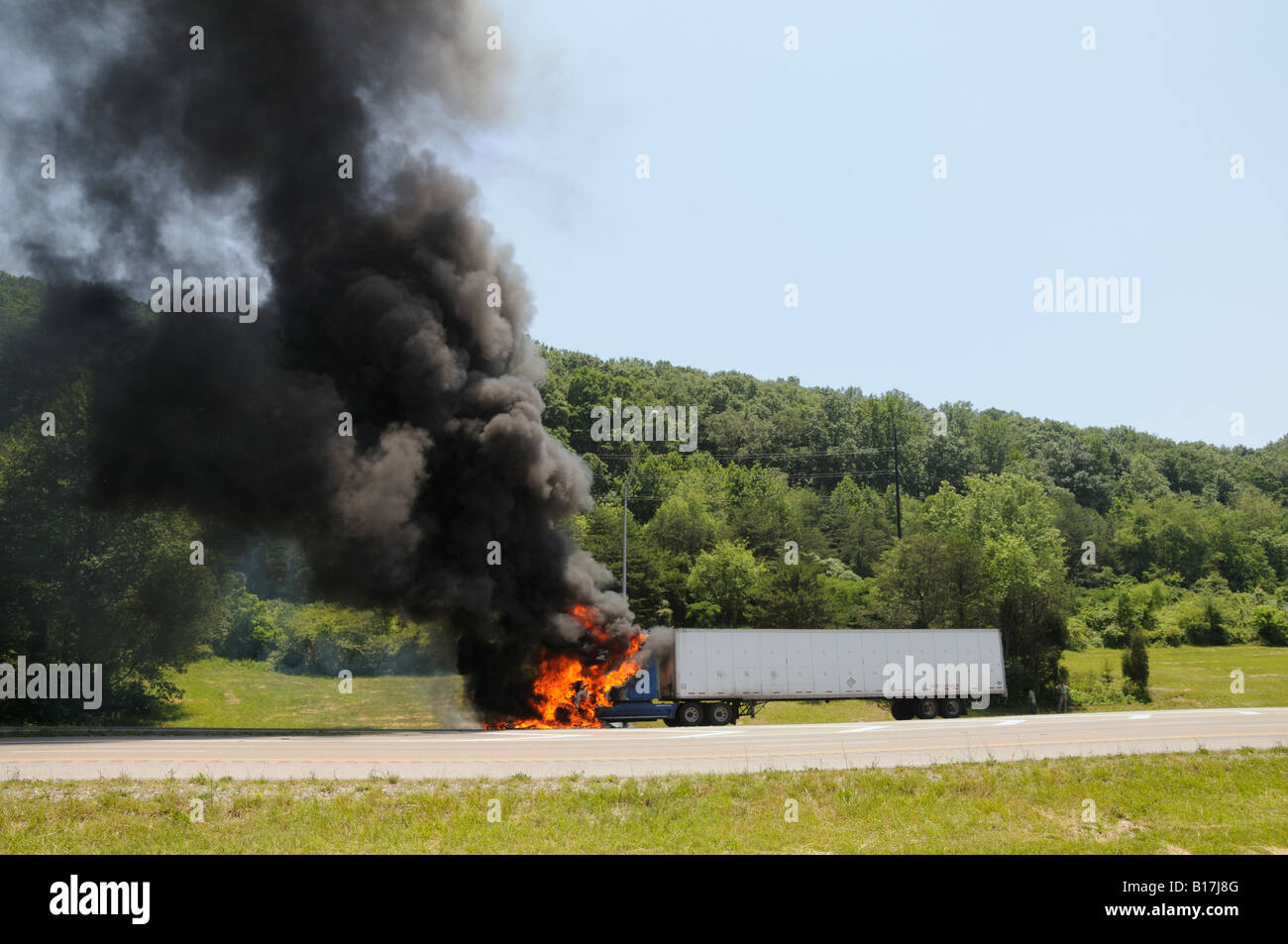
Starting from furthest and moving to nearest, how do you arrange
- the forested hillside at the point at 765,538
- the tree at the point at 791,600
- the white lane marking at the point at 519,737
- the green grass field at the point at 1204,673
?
the tree at the point at 791,600 < the green grass field at the point at 1204,673 < the forested hillside at the point at 765,538 < the white lane marking at the point at 519,737

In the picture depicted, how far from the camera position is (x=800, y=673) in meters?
36.3

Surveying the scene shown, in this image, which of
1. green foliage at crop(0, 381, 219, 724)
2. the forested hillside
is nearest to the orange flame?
the forested hillside

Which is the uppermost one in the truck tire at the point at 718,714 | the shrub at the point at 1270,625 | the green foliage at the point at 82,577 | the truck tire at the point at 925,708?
the green foliage at the point at 82,577

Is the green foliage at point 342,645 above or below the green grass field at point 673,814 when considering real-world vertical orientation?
below

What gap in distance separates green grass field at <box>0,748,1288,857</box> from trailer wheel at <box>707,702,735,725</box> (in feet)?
51.9

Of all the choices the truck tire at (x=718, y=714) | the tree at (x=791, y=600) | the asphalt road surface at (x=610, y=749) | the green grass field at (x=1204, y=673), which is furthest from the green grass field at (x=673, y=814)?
the tree at (x=791, y=600)

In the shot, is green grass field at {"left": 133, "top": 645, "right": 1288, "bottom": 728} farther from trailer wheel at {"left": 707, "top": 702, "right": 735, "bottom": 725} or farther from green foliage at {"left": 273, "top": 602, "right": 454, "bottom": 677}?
trailer wheel at {"left": 707, "top": 702, "right": 735, "bottom": 725}

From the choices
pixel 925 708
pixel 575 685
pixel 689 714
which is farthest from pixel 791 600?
pixel 575 685

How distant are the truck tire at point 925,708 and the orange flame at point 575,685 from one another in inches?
529

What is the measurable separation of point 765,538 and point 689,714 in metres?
48.6

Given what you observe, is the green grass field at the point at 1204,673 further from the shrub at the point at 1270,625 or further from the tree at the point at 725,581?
the tree at the point at 725,581

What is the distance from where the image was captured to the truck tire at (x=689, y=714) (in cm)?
3400

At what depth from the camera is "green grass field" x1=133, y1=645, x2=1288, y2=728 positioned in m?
42.8
